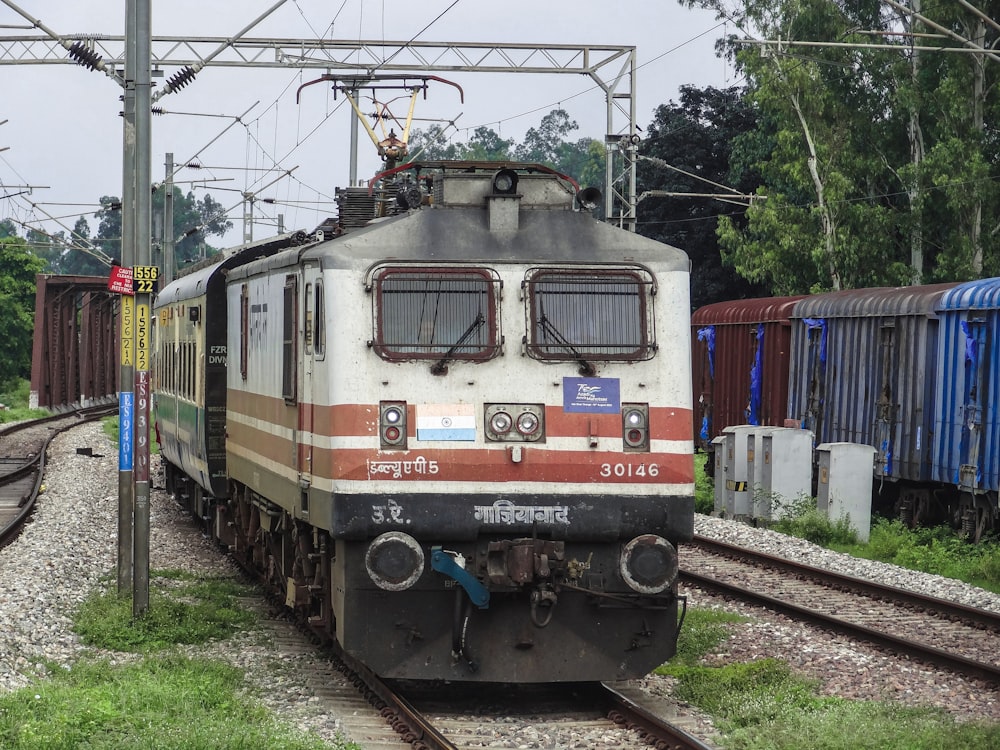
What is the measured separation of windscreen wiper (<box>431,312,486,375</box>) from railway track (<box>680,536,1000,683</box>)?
4450 millimetres

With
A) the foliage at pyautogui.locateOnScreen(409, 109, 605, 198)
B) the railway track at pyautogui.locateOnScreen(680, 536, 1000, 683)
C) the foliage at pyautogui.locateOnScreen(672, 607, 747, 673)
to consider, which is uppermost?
the foliage at pyautogui.locateOnScreen(409, 109, 605, 198)

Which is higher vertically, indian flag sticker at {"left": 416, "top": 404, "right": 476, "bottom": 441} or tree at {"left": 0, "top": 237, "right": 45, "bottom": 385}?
tree at {"left": 0, "top": 237, "right": 45, "bottom": 385}

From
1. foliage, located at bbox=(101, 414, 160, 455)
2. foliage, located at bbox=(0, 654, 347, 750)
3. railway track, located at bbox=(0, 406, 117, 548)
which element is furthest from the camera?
foliage, located at bbox=(101, 414, 160, 455)

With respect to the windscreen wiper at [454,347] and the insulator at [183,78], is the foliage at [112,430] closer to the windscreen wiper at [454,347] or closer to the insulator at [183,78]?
the insulator at [183,78]

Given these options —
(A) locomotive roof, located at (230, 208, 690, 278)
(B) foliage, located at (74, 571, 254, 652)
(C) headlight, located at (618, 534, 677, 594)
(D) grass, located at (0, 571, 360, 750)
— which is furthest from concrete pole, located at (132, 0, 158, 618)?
(C) headlight, located at (618, 534, 677, 594)

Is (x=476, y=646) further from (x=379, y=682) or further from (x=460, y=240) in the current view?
(x=460, y=240)

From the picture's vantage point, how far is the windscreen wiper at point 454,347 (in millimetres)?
9523

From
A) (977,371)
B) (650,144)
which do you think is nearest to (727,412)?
(977,371)

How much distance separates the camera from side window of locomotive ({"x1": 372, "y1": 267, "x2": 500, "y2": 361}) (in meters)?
9.57

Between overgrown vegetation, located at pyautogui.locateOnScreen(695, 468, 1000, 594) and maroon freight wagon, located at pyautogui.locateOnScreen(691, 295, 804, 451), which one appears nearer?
overgrown vegetation, located at pyautogui.locateOnScreen(695, 468, 1000, 594)

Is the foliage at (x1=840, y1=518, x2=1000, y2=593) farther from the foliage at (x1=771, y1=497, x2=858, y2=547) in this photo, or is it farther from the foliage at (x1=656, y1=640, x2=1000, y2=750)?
the foliage at (x1=656, y1=640, x2=1000, y2=750)

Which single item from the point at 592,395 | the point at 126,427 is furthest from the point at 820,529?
the point at 592,395

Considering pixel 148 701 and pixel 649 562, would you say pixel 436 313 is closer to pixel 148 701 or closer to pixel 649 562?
pixel 649 562

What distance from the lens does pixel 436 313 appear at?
9.67m
